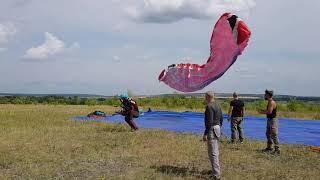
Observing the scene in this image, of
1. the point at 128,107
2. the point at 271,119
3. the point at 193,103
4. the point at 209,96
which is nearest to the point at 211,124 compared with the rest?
the point at 209,96

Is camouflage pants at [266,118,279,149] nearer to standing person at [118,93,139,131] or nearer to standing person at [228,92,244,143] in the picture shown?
standing person at [228,92,244,143]

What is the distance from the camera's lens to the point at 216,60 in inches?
728

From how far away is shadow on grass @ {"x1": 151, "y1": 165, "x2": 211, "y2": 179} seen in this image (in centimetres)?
1073

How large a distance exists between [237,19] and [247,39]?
86 centimetres

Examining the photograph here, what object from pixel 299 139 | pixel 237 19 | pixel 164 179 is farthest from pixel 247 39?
pixel 164 179

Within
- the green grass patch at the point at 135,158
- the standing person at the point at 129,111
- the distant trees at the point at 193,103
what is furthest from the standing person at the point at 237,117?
the distant trees at the point at 193,103

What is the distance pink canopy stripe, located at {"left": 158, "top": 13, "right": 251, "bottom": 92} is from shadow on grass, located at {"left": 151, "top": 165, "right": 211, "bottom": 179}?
6.75m

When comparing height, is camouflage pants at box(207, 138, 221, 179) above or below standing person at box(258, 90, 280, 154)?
below

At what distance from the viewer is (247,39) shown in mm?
16781

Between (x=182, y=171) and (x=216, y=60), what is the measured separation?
8.11 metres

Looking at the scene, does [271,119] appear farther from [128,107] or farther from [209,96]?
[128,107]

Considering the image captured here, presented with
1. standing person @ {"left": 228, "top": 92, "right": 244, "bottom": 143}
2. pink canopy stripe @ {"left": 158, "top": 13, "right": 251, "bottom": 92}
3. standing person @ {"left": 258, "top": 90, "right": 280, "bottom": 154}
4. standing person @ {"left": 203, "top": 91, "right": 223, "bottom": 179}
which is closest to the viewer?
standing person @ {"left": 203, "top": 91, "right": 223, "bottom": 179}

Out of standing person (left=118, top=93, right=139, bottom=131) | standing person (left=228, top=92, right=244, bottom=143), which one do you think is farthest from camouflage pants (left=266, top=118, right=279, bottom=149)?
standing person (left=118, top=93, right=139, bottom=131)

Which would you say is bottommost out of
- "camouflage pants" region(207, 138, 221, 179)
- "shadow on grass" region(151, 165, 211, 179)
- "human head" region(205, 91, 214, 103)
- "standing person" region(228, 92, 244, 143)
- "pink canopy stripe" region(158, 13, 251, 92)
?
"shadow on grass" region(151, 165, 211, 179)
